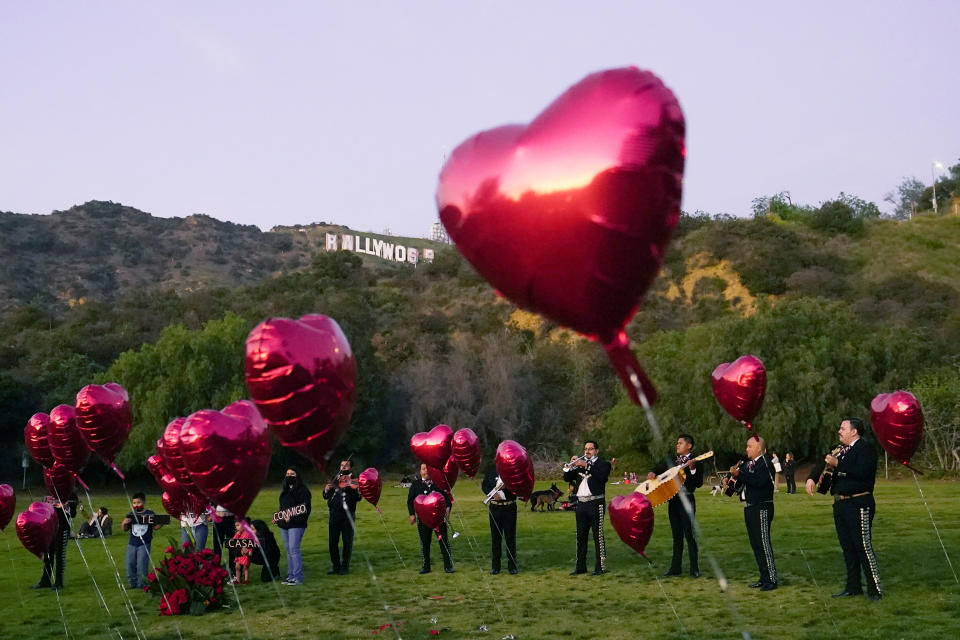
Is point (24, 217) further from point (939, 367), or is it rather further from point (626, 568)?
point (626, 568)

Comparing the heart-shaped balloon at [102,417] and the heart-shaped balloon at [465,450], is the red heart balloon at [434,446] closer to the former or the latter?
the heart-shaped balloon at [465,450]

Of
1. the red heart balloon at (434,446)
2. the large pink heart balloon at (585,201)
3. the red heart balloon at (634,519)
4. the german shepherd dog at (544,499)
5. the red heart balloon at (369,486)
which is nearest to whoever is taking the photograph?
the large pink heart balloon at (585,201)

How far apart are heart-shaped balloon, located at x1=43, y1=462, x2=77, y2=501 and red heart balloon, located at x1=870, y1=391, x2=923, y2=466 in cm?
949

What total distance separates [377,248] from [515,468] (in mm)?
122431

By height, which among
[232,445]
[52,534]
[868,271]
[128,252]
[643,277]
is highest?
[128,252]

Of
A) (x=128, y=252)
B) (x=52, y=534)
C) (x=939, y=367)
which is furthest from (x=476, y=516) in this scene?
(x=128, y=252)

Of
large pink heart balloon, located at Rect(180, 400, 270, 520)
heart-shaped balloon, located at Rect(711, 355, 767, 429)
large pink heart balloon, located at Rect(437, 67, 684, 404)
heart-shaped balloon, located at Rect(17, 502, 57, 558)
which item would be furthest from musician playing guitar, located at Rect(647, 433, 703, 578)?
large pink heart balloon, located at Rect(437, 67, 684, 404)

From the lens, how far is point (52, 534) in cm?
1189

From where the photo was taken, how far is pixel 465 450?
1233 cm

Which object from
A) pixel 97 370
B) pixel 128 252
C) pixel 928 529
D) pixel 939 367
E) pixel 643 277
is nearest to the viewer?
pixel 643 277

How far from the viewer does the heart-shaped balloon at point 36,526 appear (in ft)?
37.2

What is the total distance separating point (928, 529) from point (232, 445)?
12.9 metres

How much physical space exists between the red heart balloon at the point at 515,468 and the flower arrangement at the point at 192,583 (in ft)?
11.2

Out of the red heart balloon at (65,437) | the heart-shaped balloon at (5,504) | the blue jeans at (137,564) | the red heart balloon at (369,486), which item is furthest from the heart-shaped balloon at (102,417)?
the red heart balloon at (369,486)
